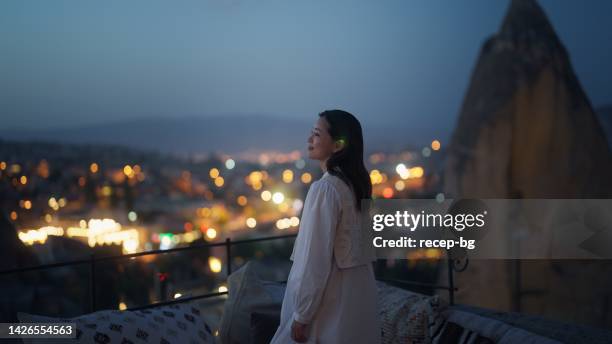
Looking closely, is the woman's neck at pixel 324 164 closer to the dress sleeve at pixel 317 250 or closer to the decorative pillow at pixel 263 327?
the dress sleeve at pixel 317 250

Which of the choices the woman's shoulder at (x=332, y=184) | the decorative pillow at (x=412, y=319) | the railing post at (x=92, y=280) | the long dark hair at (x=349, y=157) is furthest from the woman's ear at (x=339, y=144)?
the railing post at (x=92, y=280)

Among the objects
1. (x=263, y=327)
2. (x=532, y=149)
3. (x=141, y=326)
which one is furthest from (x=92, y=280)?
(x=532, y=149)

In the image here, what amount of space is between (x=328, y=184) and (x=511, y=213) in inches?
372

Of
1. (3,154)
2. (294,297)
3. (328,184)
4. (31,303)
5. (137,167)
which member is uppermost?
(137,167)

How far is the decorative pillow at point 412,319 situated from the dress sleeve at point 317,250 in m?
1.04

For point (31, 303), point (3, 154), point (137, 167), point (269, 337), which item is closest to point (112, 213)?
point (137, 167)

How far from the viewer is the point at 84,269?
43.2 ft

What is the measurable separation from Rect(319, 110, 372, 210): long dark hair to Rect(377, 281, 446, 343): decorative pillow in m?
1.03

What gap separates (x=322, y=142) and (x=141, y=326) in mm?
1246

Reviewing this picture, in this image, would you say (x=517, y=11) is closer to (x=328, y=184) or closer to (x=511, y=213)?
(x=511, y=213)

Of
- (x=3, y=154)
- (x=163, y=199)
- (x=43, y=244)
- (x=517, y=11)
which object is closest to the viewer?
(x=43, y=244)

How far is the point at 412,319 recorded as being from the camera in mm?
2938

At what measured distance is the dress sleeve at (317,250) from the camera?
6.83 ft

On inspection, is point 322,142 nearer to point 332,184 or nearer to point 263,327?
point 332,184
